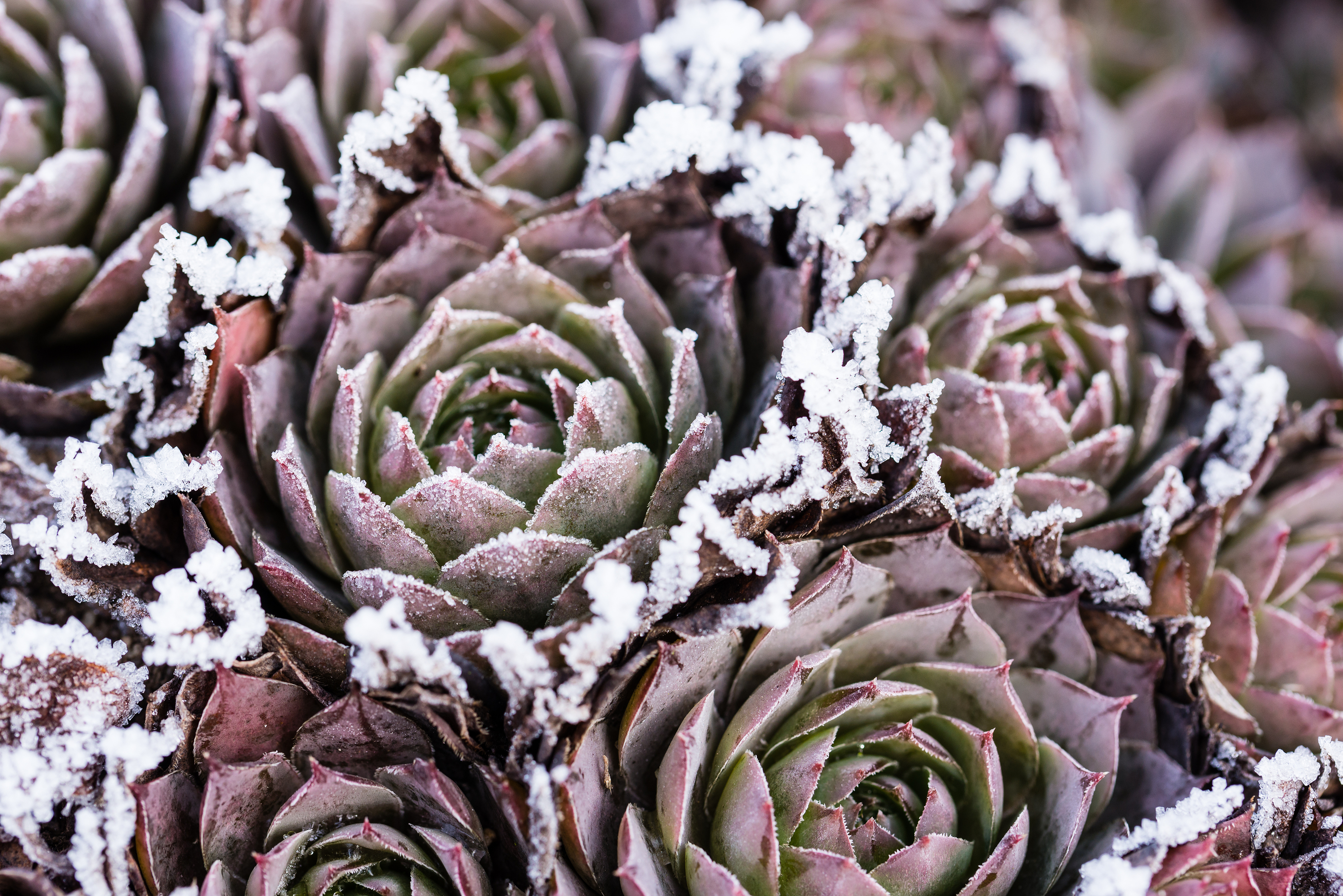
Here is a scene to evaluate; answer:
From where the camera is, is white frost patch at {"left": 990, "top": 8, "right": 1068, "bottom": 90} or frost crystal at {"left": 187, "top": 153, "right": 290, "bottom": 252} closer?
frost crystal at {"left": 187, "top": 153, "right": 290, "bottom": 252}

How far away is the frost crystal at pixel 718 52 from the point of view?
935 millimetres

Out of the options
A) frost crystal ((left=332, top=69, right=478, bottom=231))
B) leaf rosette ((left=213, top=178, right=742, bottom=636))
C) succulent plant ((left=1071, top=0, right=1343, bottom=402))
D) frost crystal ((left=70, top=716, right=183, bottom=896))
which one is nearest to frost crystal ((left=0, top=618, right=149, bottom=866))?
frost crystal ((left=70, top=716, right=183, bottom=896))

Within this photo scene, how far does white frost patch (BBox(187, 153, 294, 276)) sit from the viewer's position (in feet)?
2.73

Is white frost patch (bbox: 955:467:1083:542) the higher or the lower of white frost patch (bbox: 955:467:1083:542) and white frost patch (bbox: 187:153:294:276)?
the lower

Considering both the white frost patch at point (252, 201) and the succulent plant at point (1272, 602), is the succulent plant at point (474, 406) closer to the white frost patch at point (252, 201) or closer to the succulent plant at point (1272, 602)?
the white frost patch at point (252, 201)

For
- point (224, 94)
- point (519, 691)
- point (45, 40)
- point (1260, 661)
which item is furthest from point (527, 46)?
point (1260, 661)

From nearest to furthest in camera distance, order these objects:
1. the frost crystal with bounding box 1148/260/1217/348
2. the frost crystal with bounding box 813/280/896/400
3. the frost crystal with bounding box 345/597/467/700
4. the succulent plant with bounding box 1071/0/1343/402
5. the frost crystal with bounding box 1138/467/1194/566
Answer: the frost crystal with bounding box 345/597/467/700
the frost crystal with bounding box 813/280/896/400
the frost crystal with bounding box 1138/467/1194/566
the frost crystal with bounding box 1148/260/1217/348
the succulent plant with bounding box 1071/0/1343/402

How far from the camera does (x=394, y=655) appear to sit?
65cm

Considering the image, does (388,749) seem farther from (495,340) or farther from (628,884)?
(495,340)

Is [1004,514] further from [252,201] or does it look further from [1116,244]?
[252,201]

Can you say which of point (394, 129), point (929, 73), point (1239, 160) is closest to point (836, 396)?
point (394, 129)

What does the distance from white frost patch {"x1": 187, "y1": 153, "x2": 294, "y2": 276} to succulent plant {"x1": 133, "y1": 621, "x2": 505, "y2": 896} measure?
0.30 meters

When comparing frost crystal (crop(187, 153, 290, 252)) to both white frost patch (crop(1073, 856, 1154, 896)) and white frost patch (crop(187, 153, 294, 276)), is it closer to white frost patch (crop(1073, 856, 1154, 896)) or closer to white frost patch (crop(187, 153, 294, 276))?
white frost patch (crop(187, 153, 294, 276))

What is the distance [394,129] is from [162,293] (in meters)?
0.22
